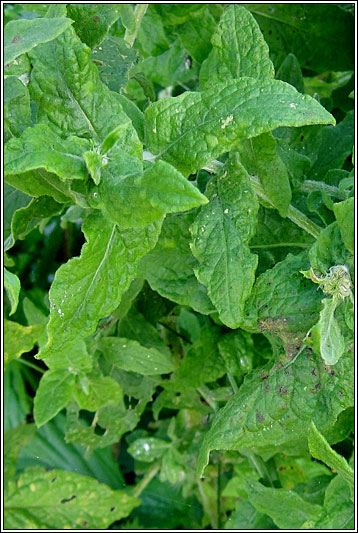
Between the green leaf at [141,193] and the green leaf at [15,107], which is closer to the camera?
the green leaf at [141,193]

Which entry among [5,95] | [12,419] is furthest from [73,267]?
[12,419]

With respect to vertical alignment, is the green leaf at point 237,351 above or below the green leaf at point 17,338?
above

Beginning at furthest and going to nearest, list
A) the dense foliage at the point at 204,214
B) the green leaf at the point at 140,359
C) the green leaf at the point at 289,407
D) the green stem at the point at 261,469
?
the green stem at the point at 261,469
the green leaf at the point at 140,359
the green leaf at the point at 289,407
the dense foliage at the point at 204,214

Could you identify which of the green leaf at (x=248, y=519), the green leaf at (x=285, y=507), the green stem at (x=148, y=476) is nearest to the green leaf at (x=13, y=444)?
the green stem at (x=148, y=476)

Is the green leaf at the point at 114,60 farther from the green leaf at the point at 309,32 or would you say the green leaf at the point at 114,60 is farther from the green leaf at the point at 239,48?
the green leaf at the point at 309,32

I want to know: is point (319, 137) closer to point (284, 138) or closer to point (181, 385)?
point (284, 138)

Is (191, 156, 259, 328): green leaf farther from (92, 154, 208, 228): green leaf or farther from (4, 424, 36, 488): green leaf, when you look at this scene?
(4, 424, 36, 488): green leaf

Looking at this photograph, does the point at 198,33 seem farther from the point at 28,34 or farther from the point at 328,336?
the point at 328,336
